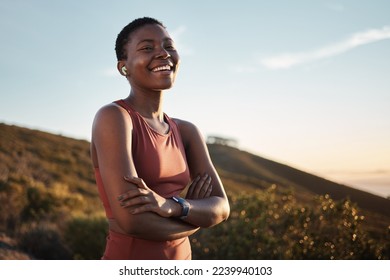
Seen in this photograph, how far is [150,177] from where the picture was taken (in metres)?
2.04

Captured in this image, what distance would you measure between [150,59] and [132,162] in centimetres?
A: 57

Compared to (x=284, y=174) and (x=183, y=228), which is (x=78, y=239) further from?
(x=284, y=174)

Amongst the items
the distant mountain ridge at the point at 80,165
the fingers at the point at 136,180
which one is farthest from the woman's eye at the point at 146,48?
the distant mountain ridge at the point at 80,165

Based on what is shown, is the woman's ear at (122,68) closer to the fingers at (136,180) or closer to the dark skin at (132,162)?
the dark skin at (132,162)

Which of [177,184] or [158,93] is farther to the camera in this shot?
[158,93]

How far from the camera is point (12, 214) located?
9266mm

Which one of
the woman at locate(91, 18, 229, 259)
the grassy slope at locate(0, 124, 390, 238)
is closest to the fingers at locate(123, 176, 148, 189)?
the woman at locate(91, 18, 229, 259)

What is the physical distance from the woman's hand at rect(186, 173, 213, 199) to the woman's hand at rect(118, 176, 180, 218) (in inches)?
15.3

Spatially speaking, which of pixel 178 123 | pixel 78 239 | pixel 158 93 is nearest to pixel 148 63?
A: pixel 158 93

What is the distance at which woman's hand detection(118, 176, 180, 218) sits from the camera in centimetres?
188

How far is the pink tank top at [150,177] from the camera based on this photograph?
6.59 ft

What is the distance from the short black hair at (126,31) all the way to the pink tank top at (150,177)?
0.34 metres
